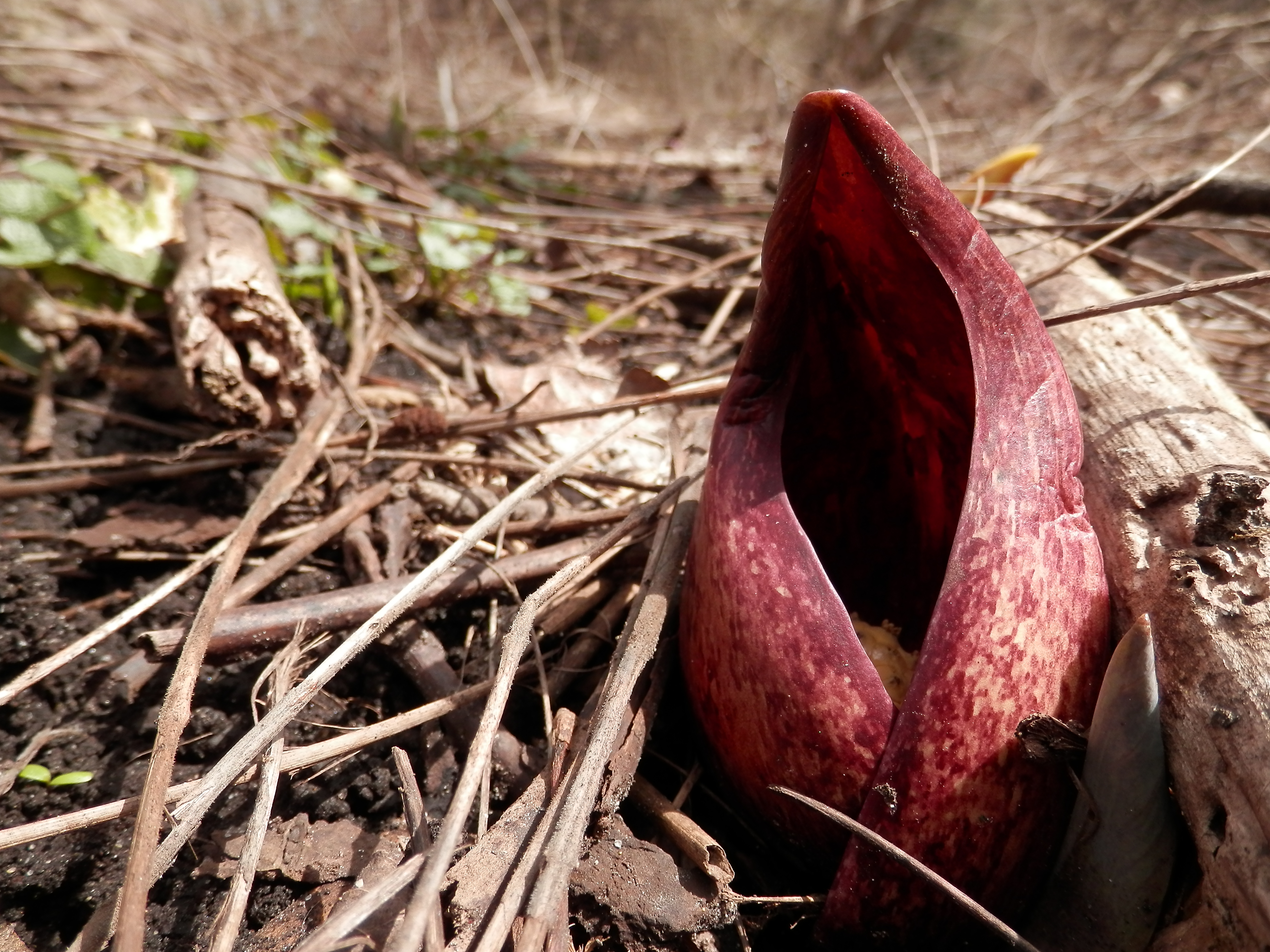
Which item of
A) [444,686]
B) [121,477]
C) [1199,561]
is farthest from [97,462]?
[1199,561]

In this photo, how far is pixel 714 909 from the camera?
4.32 ft

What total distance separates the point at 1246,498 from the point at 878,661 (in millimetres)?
710

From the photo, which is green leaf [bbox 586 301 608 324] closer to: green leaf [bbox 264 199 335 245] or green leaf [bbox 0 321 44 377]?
green leaf [bbox 264 199 335 245]

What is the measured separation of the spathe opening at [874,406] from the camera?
1.43m

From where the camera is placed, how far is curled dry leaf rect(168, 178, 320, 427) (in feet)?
6.01

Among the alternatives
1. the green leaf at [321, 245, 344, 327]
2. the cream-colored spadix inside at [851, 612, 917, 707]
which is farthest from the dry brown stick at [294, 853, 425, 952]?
the green leaf at [321, 245, 344, 327]

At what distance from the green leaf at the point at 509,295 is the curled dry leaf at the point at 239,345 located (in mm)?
850

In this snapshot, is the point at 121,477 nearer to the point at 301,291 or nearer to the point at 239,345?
the point at 239,345

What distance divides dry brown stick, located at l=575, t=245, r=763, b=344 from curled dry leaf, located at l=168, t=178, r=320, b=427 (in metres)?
1.07

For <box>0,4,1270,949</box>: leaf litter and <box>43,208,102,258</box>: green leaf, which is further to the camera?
<box>43,208,102,258</box>: green leaf

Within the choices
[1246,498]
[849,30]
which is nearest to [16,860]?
[1246,498]

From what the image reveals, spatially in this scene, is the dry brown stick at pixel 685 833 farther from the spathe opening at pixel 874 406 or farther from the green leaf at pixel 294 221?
the green leaf at pixel 294 221

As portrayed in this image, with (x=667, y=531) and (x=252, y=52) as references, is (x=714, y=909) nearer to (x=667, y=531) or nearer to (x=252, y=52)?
(x=667, y=531)

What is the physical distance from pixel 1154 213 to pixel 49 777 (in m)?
2.68
